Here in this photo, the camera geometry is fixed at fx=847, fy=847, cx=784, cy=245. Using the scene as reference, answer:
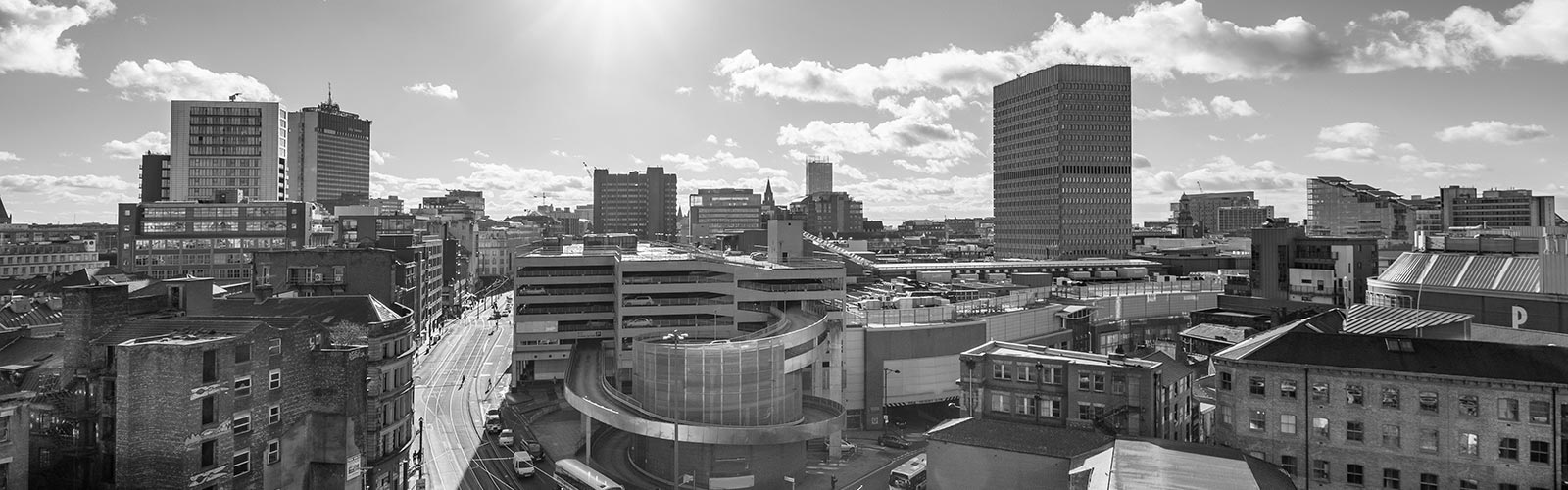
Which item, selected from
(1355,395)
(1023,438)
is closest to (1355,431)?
(1355,395)

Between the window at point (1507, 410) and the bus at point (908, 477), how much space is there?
3524cm

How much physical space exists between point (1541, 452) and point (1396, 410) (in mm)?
6677

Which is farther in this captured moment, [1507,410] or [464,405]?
[464,405]

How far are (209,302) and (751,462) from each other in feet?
133

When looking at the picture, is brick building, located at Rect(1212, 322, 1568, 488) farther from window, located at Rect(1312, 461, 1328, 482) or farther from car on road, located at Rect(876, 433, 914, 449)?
car on road, located at Rect(876, 433, 914, 449)

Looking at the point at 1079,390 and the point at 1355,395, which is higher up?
the point at 1355,395

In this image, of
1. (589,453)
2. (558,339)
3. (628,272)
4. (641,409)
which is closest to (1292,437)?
(641,409)

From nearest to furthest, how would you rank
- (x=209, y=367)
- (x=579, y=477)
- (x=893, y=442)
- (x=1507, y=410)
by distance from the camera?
1. (x=209, y=367)
2. (x=1507, y=410)
3. (x=579, y=477)
4. (x=893, y=442)

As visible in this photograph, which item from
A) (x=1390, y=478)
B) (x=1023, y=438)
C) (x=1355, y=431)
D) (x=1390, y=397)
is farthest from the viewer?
(x=1023, y=438)

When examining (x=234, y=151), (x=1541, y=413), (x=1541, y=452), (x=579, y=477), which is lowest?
(x=579, y=477)

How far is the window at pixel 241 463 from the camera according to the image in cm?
4388

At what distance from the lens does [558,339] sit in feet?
361

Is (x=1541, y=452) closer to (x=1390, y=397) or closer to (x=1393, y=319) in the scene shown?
(x=1390, y=397)

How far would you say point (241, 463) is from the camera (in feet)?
146
